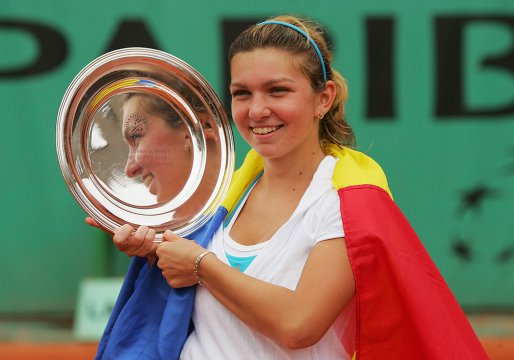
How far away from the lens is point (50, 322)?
196 inches

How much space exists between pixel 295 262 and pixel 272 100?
38 cm

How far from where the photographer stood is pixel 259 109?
192cm

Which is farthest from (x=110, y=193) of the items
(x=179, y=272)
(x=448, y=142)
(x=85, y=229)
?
(x=448, y=142)

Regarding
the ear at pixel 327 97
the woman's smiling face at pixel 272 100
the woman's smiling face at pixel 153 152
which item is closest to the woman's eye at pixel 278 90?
the woman's smiling face at pixel 272 100

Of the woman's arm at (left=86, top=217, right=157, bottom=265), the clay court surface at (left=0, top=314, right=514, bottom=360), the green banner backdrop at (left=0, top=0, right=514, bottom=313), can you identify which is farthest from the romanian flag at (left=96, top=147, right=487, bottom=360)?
the green banner backdrop at (left=0, top=0, right=514, bottom=313)

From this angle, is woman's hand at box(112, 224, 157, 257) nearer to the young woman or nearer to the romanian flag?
the young woman

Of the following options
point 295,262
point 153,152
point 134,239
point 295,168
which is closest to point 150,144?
point 153,152

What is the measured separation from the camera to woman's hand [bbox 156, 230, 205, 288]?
6.32 ft

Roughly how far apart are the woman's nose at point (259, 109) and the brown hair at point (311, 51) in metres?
0.12

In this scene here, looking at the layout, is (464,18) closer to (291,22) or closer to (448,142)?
(448,142)

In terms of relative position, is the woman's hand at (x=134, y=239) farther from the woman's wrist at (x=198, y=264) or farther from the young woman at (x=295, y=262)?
the woman's wrist at (x=198, y=264)

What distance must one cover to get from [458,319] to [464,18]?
3404 mm

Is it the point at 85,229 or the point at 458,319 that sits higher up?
the point at 458,319

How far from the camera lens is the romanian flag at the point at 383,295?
1.83m
